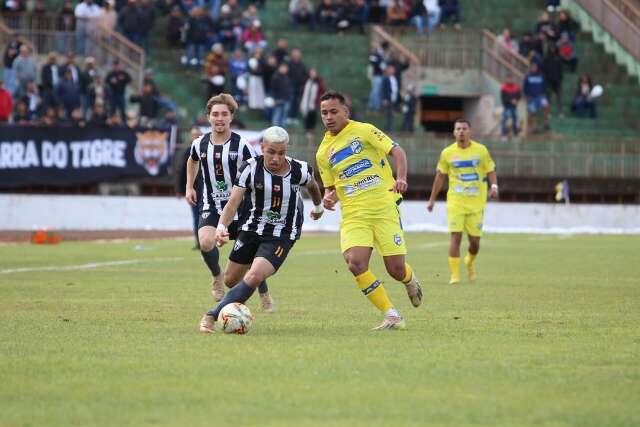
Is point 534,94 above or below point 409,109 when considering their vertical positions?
above

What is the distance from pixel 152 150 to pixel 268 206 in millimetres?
23940

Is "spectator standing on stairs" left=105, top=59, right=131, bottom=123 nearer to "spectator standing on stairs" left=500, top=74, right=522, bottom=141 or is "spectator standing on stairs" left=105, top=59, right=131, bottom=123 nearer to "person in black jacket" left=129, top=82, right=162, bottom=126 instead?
"person in black jacket" left=129, top=82, right=162, bottom=126

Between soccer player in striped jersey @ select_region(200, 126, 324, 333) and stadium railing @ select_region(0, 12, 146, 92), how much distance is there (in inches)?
1042

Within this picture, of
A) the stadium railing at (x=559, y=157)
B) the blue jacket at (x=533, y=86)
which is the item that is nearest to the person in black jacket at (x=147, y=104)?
the stadium railing at (x=559, y=157)

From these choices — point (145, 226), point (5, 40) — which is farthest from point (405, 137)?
point (5, 40)

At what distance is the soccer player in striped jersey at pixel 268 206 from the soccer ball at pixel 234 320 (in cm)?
16

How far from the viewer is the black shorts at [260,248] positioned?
12.3m

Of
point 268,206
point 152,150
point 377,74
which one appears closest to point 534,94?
point 377,74

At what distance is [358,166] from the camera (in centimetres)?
1277

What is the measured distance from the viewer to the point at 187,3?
137 feet

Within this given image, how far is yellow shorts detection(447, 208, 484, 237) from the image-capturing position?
2016cm

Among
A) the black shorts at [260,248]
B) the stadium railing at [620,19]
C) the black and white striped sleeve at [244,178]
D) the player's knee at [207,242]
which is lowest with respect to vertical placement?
the player's knee at [207,242]

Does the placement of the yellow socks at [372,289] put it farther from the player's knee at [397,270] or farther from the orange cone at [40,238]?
the orange cone at [40,238]

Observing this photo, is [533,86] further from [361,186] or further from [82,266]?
[361,186]
